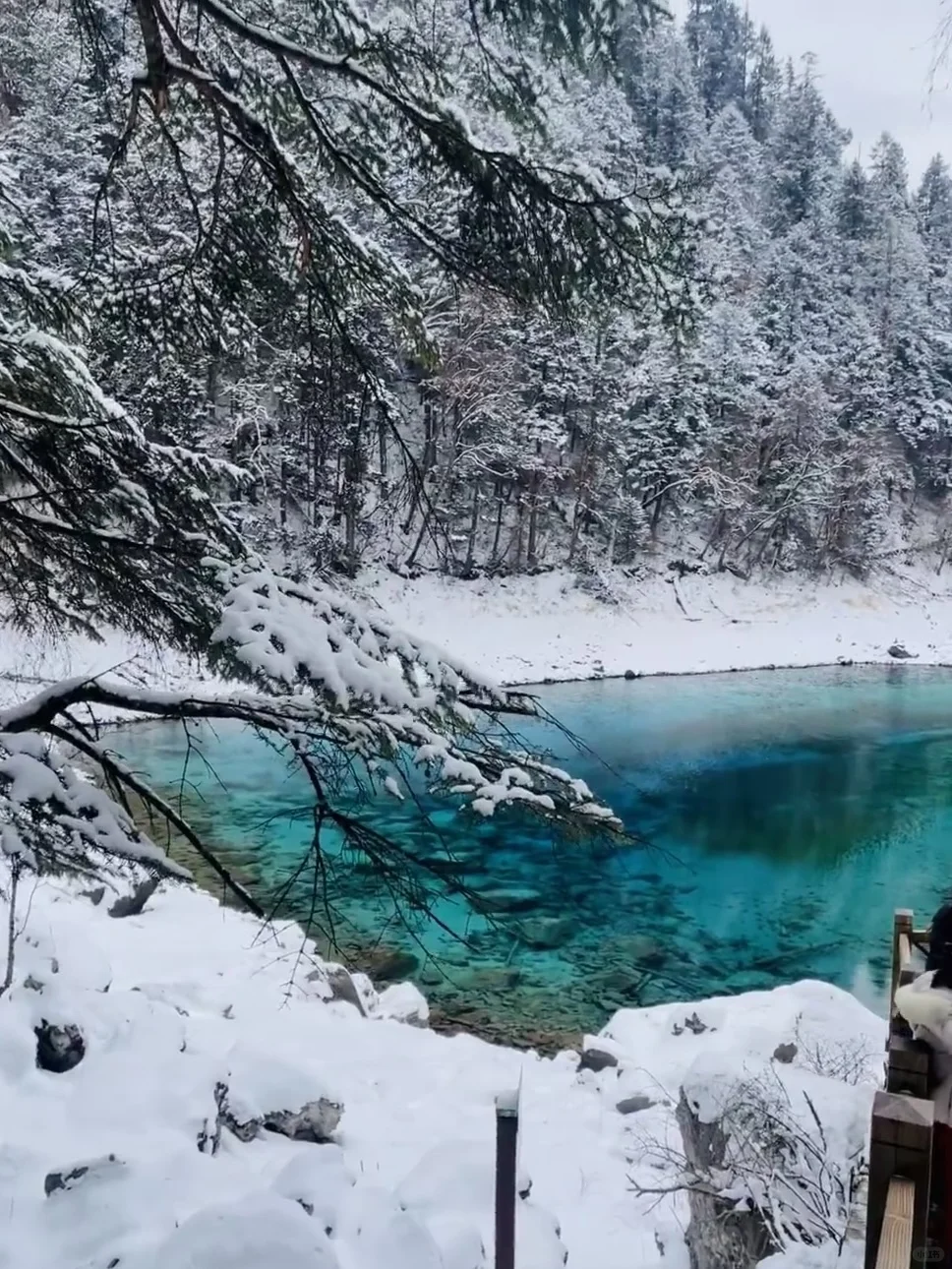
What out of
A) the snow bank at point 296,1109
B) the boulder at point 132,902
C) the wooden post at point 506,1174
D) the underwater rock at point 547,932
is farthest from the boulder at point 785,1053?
the boulder at point 132,902

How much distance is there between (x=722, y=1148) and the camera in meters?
3.84

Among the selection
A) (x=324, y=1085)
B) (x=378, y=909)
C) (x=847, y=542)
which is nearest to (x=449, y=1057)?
(x=324, y=1085)

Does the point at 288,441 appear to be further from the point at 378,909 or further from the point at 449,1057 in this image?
the point at 378,909

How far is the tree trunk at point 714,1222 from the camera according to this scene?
336cm

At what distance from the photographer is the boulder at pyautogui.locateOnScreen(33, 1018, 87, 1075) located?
433 centimetres

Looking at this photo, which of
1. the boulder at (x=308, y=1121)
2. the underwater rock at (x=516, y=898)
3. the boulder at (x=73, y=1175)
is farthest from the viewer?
the underwater rock at (x=516, y=898)

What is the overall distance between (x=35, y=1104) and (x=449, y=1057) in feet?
9.31

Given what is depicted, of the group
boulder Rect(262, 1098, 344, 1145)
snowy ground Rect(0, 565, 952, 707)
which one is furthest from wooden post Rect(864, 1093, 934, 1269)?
snowy ground Rect(0, 565, 952, 707)

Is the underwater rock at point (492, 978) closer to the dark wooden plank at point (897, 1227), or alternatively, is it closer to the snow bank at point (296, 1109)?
the snow bank at point (296, 1109)

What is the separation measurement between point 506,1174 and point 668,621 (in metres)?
22.7

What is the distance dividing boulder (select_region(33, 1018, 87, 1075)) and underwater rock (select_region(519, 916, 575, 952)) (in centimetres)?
442

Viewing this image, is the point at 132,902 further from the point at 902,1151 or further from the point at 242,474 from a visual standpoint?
the point at 902,1151

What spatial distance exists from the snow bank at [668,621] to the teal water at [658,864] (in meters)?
4.37

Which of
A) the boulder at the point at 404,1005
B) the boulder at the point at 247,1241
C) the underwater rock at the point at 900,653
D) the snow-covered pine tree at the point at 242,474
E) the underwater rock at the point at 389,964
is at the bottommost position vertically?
the underwater rock at the point at 389,964
